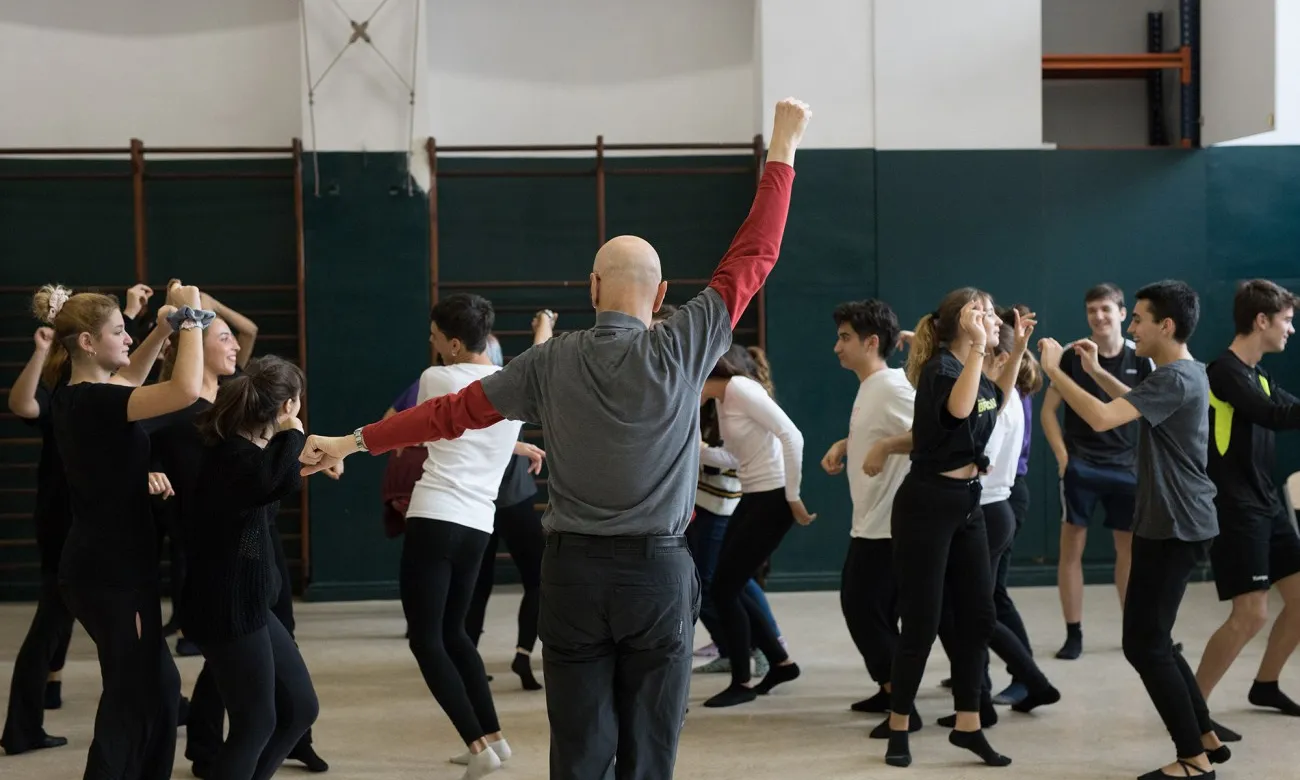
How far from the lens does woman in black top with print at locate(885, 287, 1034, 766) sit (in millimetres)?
3756

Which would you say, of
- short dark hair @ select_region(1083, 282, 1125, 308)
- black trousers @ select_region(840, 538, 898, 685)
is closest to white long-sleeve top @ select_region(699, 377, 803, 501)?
black trousers @ select_region(840, 538, 898, 685)

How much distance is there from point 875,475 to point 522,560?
5.28 ft

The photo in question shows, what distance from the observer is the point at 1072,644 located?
5.48 m

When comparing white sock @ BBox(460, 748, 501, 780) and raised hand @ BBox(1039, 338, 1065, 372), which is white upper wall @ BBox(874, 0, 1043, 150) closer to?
raised hand @ BBox(1039, 338, 1065, 372)

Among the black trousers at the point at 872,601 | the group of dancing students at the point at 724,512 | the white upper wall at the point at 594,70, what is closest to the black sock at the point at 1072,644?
the group of dancing students at the point at 724,512

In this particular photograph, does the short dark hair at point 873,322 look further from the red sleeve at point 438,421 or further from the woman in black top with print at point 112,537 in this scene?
the woman in black top with print at point 112,537

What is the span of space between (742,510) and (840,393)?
8.54 feet

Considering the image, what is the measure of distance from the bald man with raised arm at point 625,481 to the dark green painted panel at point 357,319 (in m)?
4.49

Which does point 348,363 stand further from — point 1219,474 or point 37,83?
point 1219,474

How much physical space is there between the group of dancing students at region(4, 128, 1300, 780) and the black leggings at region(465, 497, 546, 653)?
0.03 feet

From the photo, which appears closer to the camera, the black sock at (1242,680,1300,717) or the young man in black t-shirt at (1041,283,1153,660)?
the black sock at (1242,680,1300,717)

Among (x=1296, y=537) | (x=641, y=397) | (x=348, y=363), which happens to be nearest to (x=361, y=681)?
(x=348, y=363)

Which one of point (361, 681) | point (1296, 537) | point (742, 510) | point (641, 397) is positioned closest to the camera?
point (641, 397)

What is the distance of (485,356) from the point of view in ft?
13.1
